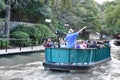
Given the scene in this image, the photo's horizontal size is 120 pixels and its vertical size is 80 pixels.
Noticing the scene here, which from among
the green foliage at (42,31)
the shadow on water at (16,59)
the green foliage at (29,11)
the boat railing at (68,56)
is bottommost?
the shadow on water at (16,59)

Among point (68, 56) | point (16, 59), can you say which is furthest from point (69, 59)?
point (16, 59)

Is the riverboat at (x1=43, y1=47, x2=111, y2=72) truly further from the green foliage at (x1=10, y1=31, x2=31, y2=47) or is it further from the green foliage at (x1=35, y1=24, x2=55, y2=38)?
the green foliage at (x1=35, y1=24, x2=55, y2=38)

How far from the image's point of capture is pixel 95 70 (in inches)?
620

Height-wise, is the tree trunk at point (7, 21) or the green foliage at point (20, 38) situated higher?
the tree trunk at point (7, 21)

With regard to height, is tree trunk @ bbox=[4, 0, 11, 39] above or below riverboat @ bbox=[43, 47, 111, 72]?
above

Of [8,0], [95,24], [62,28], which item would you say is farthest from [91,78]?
[95,24]

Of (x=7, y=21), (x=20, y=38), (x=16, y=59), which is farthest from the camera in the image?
(x=20, y=38)

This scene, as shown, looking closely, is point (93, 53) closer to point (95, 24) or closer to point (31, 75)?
point (31, 75)

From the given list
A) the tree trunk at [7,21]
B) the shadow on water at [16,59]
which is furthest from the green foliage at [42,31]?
the shadow on water at [16,59]

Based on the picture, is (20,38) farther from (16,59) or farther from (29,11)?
(16,59)

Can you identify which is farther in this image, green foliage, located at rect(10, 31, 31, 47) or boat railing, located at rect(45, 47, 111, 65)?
green foliage, located at rect(10, 31, 31, 47)

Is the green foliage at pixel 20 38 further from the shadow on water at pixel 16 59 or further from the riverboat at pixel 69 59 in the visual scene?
the riverboat at pixel 69 59

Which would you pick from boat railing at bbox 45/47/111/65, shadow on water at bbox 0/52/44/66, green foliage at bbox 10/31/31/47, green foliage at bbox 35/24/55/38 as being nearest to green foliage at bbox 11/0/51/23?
green foliage at bbox 35/24/55/38

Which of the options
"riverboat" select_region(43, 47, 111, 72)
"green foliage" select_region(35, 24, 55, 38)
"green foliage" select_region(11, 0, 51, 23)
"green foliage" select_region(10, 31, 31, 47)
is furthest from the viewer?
"green foliage" select_region(35, 24, 55, 38)
